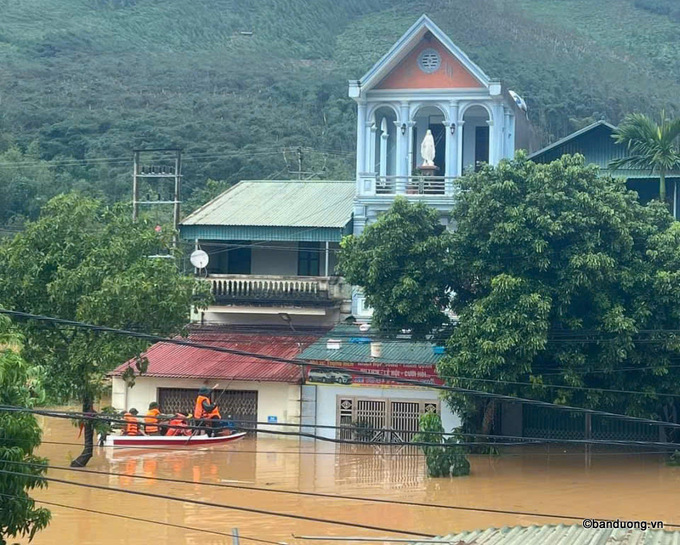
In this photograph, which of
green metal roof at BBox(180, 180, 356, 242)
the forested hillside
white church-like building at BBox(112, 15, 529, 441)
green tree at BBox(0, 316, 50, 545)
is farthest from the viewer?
the forested hillside

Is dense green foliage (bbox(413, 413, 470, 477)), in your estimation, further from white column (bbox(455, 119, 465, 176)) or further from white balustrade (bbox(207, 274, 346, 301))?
white column (bbox(455, 119, 465, 176))

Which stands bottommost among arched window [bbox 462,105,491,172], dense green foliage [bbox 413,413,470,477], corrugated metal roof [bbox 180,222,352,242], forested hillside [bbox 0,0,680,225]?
dense green foliage [bbox 413,413,470,477]

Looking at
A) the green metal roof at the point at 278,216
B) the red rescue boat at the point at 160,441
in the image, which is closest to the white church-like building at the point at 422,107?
the green metal roof at the point at 278,216

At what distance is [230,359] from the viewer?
2550cm

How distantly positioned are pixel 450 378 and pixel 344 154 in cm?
4233

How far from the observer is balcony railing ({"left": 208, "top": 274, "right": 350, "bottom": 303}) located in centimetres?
2645

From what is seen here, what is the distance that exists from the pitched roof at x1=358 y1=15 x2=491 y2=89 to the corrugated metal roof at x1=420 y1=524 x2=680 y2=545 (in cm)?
1564

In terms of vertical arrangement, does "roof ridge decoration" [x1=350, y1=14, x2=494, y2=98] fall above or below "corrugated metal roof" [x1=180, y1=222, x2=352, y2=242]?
above

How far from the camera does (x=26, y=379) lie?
10.7 m

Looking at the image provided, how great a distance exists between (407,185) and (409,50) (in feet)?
10.4

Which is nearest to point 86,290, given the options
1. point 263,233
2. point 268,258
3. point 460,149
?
point 263,233

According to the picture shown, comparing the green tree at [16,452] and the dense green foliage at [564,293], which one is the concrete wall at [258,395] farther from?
the green tree at [16,452]

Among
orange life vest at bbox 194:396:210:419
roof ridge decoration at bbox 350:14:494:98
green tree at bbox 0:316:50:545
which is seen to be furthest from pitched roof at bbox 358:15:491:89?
green tree at bbox 0:316:50:545

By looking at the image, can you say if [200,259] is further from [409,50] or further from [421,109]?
[409,50]
